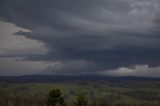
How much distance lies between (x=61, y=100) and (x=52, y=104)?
3.15 metres

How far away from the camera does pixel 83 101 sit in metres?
88.1

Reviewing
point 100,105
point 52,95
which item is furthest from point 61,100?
point 100,105

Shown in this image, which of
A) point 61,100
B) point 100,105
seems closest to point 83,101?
point 61,100

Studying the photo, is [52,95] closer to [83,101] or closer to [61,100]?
[61,100]

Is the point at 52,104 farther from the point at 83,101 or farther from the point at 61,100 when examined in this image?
the point at 83,101

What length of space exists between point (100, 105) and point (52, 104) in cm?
5096

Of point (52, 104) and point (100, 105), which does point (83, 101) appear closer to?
point (52, 104)

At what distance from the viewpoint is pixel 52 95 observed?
83.6 meters

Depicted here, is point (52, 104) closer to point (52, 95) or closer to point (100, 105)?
point (52, 95)

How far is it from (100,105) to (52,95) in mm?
52397

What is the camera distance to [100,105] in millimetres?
132250

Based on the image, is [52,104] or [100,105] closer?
[52,104]

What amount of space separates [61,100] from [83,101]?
769 centimetres

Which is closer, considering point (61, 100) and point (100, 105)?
point (61, 100)
